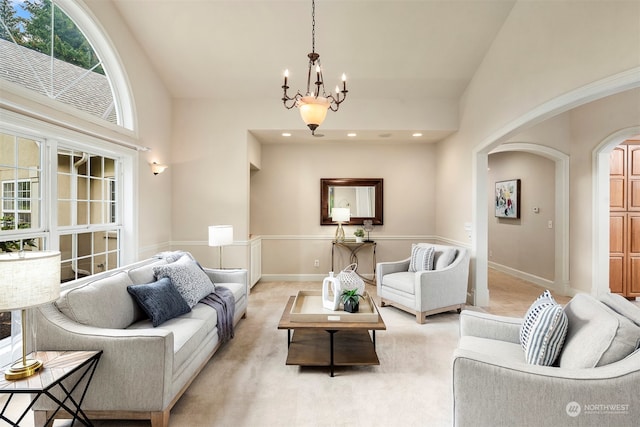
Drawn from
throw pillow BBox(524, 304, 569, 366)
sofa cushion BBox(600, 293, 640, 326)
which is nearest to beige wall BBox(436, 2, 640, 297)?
sofa cushion BBox(600, 293, 640, 326)

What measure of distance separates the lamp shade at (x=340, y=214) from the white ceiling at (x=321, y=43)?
1852 millimetres

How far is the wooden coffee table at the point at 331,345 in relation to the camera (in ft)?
8.49

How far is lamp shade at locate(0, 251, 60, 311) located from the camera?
152 cm

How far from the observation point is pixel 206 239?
480cm

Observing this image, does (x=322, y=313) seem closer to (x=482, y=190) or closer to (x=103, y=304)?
(x=103, y=304)

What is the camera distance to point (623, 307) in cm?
173

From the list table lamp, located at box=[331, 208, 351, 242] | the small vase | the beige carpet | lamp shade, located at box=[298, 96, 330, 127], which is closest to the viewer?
the beige carpet

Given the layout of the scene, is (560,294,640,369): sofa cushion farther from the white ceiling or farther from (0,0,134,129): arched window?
(0,0,134,129): arched window

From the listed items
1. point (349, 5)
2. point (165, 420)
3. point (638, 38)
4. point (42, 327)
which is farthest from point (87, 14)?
point (638, 38)

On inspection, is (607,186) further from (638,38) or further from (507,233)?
(638,38)

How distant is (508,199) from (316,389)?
5753mm

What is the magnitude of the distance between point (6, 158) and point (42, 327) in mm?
1367

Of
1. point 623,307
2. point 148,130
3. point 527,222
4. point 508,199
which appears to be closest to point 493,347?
point 623,307

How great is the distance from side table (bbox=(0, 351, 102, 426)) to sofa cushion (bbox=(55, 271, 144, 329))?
11.0 inches
